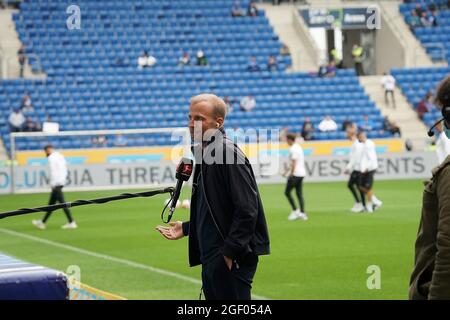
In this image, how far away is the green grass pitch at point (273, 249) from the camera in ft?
41.4

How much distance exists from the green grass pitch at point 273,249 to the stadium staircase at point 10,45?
14.4 m

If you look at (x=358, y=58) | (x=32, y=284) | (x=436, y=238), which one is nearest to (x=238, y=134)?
(x=358, y=58)

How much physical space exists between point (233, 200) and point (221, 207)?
0.37 ft

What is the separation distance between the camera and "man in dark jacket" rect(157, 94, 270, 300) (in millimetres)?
5840

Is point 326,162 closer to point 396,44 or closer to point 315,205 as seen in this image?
point 315,205

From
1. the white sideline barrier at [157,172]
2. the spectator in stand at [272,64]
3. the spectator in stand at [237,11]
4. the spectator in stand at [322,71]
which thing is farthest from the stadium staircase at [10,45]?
the spectator in stand at [322,71]

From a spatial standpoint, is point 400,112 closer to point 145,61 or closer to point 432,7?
point 432,7

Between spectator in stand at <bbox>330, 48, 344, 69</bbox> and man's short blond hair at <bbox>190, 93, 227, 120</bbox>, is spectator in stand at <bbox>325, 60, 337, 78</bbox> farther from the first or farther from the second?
man's short blond hair at <bbox>190, 93, 227, 120</bbox>

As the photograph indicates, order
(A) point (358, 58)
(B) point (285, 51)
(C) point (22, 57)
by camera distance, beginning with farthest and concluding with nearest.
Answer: (A) point (358, 58) → (B) point (285, 51) → (C) point (22, 57)

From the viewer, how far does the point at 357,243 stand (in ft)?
57.4

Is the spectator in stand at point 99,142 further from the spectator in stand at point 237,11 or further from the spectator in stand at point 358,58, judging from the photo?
the spectator in stand at point 358,58

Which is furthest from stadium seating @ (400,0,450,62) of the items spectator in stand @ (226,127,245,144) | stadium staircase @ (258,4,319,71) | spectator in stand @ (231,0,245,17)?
spectator in stand @ (226,127,245,144)

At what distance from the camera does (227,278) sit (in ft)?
19.4
